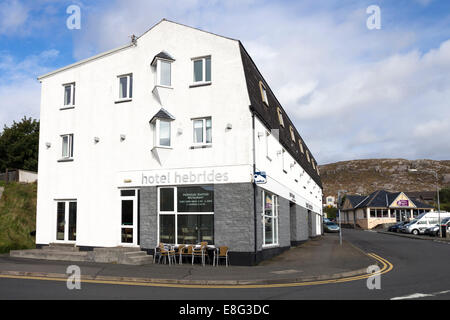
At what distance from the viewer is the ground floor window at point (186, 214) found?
56.2 ft

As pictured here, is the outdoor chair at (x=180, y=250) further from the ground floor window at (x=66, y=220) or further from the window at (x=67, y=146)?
the window at (x=67, y=146)

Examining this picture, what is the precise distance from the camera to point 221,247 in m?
Answer: 16.2

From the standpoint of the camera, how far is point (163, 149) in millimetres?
17984

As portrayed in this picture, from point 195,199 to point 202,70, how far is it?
18.7 ft

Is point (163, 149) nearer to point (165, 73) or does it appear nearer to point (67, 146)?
point (165, 73)

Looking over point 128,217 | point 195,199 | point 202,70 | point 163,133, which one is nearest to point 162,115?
point 163,133

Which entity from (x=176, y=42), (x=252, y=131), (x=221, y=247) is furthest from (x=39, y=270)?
(x=176, y=42)

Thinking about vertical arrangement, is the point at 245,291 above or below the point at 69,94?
below

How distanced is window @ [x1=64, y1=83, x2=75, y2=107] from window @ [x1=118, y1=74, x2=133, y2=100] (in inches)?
120

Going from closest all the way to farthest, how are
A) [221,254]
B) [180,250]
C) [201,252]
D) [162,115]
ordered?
[221,254], [201,252], [180,250], [162,115]

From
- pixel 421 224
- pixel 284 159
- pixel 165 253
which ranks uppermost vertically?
pixel 284 159

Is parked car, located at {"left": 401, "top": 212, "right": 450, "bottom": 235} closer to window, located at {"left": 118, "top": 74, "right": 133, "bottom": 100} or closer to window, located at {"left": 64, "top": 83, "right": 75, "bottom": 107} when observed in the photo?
window, located at {"left": 118, "top": 74, "right": 133, "bottom": 100}

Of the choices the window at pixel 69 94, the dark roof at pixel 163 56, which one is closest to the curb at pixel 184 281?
the dark roof at pixel 163 56
